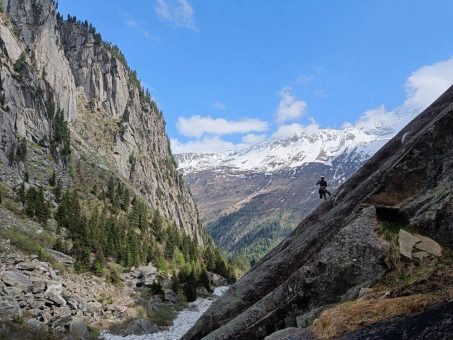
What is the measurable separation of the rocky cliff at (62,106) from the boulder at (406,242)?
8404 cm

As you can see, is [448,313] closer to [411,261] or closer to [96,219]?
[411,261]

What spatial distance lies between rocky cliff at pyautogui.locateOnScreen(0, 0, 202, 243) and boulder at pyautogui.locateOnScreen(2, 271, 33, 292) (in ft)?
168

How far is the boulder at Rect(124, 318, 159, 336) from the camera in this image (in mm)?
36850

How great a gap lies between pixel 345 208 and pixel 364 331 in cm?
804

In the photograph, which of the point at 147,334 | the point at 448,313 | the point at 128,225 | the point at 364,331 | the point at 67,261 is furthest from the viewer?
the point at 128,225

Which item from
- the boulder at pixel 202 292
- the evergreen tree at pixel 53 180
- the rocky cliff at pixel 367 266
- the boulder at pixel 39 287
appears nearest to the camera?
the rocky cliff at pixel 367 266

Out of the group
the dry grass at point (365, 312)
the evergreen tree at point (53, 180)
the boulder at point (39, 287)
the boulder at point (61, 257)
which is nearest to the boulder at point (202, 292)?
the boulder at point (61, 257)

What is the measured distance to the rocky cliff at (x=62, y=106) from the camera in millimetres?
108625

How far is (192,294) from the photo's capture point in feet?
217

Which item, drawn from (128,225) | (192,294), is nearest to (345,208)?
(192,294)

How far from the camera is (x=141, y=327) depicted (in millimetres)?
38469

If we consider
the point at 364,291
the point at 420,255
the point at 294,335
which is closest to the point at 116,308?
the point at 294,335

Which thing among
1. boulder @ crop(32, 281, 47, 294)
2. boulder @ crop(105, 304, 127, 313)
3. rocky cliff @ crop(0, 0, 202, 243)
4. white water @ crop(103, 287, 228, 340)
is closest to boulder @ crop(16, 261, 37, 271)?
boulder @ crop(32, 281, 47, 294)

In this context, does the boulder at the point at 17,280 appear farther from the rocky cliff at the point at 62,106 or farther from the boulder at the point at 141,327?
the rocky cliff at the point at 62,106
